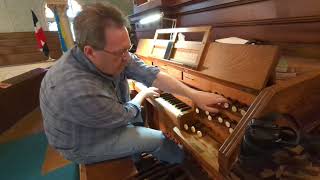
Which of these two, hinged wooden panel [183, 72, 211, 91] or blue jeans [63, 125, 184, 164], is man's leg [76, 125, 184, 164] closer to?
blue jeans [63, 125, 184, 164]

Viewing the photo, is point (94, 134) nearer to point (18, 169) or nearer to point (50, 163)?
point (50, 163)

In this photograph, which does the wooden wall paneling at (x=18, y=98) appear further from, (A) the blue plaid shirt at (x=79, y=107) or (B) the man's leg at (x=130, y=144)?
(B) the man's leg at (x=130, y=144)

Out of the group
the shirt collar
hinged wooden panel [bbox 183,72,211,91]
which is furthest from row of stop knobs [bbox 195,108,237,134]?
the shirt collar

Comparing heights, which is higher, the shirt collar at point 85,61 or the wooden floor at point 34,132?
the shirt collar at point 85,61

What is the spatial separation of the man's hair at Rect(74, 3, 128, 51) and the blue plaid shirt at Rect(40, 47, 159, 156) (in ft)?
0.46

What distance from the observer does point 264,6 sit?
66.2 inches

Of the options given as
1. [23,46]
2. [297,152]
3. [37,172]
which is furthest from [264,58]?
[23,46]

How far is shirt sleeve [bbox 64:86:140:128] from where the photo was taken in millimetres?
1277

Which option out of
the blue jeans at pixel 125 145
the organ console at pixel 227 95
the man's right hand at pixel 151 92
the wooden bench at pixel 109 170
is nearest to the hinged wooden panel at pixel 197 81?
the organ console at pixel 227 95

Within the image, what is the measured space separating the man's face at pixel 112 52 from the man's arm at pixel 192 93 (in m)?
0.42

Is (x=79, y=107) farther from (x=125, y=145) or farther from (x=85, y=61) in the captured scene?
(x=125, y=145)

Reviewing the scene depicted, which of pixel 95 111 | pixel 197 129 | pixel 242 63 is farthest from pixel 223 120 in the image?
pixel 95 111

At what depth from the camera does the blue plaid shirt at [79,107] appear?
129 centimetres

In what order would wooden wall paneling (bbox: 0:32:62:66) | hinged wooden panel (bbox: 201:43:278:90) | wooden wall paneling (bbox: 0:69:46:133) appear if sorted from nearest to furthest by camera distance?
hinged wooden panel (bbox: 201:43:278:90), wooden wall paneling (bbox: 0:69:46:133), wooden wall paneling (bbox: 0:32:62:66)
